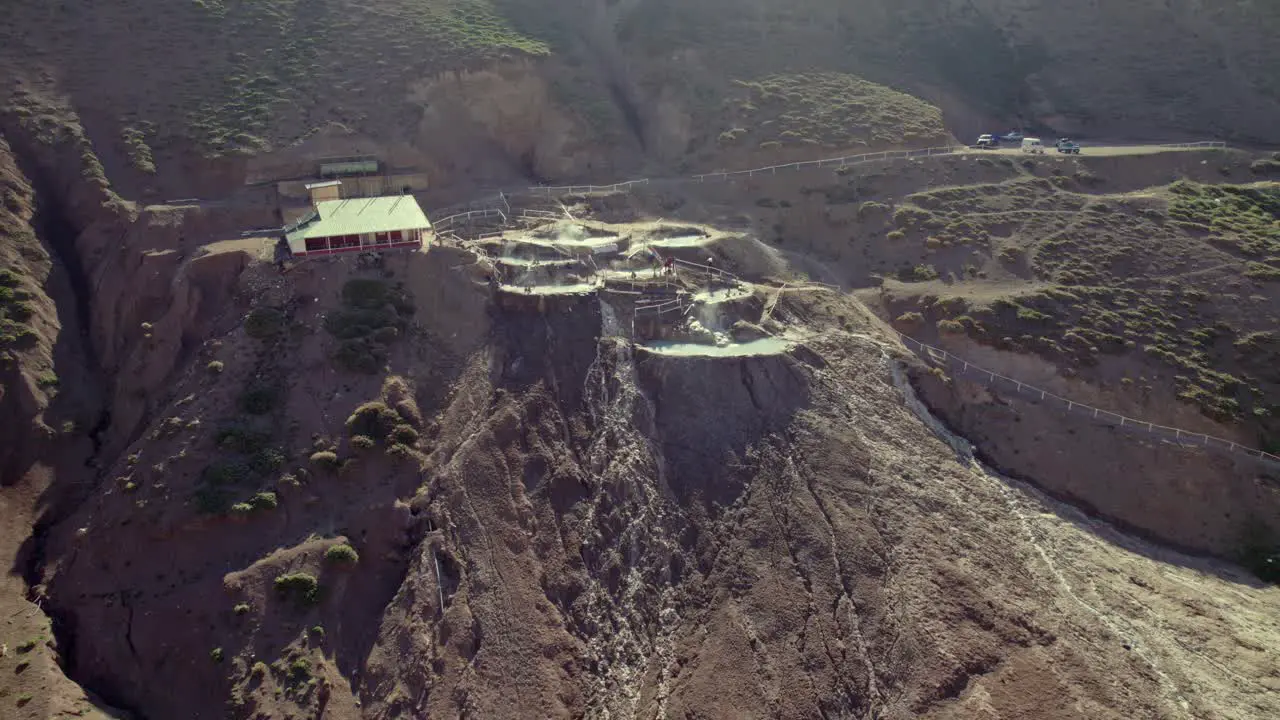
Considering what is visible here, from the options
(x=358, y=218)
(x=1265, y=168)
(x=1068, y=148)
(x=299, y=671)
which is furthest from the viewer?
(x=1068, y=148)

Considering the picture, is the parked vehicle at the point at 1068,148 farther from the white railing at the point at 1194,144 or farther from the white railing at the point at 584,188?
the white railing at the point at 584,188

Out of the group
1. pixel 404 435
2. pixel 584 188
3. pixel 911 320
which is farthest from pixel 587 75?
pixel 404 435

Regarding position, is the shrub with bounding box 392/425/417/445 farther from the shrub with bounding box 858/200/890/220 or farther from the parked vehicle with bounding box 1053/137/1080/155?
the parked vehicle with bounding box 1053/137/1080/155

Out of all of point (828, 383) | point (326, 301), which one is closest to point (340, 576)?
point (326, 301)

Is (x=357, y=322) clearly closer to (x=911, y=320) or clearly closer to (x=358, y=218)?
(x=358, y=218)

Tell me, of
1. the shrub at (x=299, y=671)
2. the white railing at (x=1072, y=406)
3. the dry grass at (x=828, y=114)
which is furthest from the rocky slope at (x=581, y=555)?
the dry grass at (x=828, y=114)

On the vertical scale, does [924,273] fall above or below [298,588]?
above
